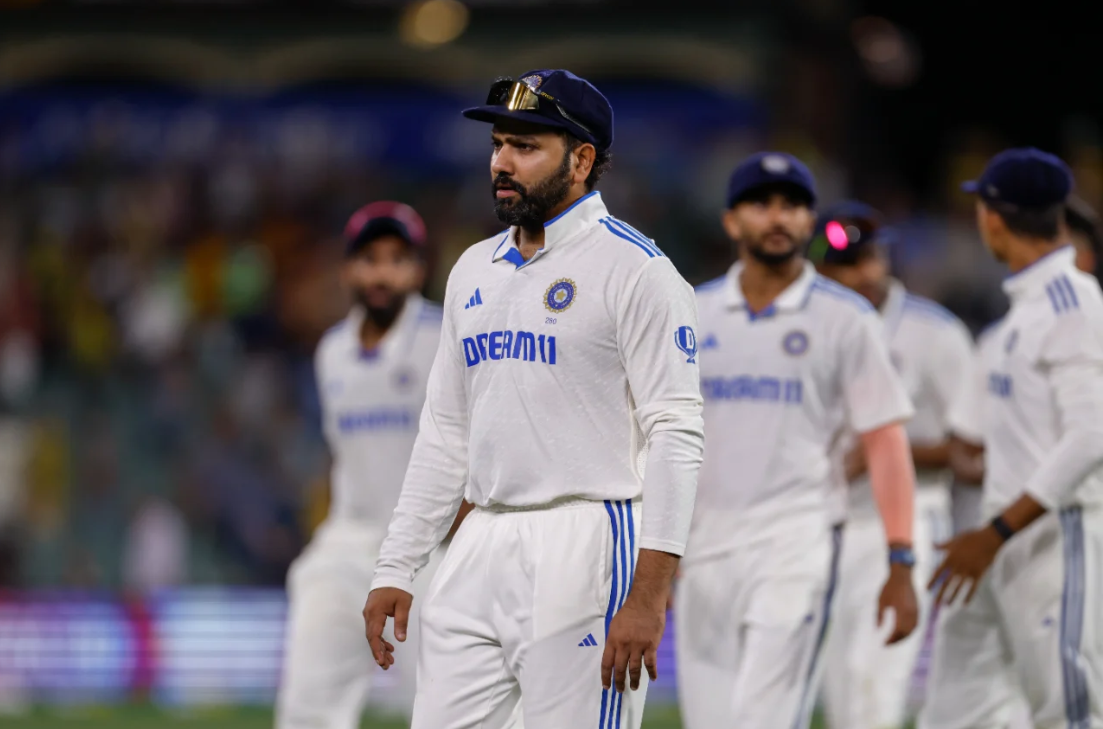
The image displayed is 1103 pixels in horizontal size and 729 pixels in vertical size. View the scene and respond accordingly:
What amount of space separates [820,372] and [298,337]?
11.5 meters

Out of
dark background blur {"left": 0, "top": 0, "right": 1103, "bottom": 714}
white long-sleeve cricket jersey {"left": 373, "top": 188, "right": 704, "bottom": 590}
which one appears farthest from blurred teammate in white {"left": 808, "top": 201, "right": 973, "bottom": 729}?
dark background blur {"left": 0, "top": 0, "right": 1103, "bottom": 714}

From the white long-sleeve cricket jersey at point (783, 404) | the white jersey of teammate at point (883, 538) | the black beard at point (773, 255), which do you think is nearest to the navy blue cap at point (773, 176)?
the black beard at point (773, 255)

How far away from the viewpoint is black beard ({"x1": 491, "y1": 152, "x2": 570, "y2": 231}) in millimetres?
5031

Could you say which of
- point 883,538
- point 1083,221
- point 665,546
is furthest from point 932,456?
point 665,546

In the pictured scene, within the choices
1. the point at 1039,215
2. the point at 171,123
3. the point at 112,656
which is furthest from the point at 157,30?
the point at 1039,215

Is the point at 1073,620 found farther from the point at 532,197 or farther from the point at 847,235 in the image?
the point at 532,197

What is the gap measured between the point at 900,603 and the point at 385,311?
9.64ft

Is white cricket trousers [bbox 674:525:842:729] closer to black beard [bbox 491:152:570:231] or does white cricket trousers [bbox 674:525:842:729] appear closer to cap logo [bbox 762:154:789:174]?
cap logo [bbox 762:154:789:174]

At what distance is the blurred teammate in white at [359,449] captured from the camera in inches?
307

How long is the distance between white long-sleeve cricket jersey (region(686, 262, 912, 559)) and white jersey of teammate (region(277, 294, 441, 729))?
61.4 inches

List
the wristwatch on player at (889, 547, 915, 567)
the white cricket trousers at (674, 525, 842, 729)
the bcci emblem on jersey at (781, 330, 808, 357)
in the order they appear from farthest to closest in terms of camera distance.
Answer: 1. the bcci emblem on jersey at (781, 330, 808, 357)
2. the wristwatch on player at (889, 547, 915, 567)
3. the white cricket trousers at (674, 525, 842, 729)

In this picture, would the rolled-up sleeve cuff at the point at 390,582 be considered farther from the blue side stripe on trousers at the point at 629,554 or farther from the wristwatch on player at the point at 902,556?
the wristwatch on player at the point at 902,556

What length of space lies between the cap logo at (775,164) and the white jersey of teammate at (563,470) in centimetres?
196

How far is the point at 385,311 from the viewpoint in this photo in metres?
8.22
